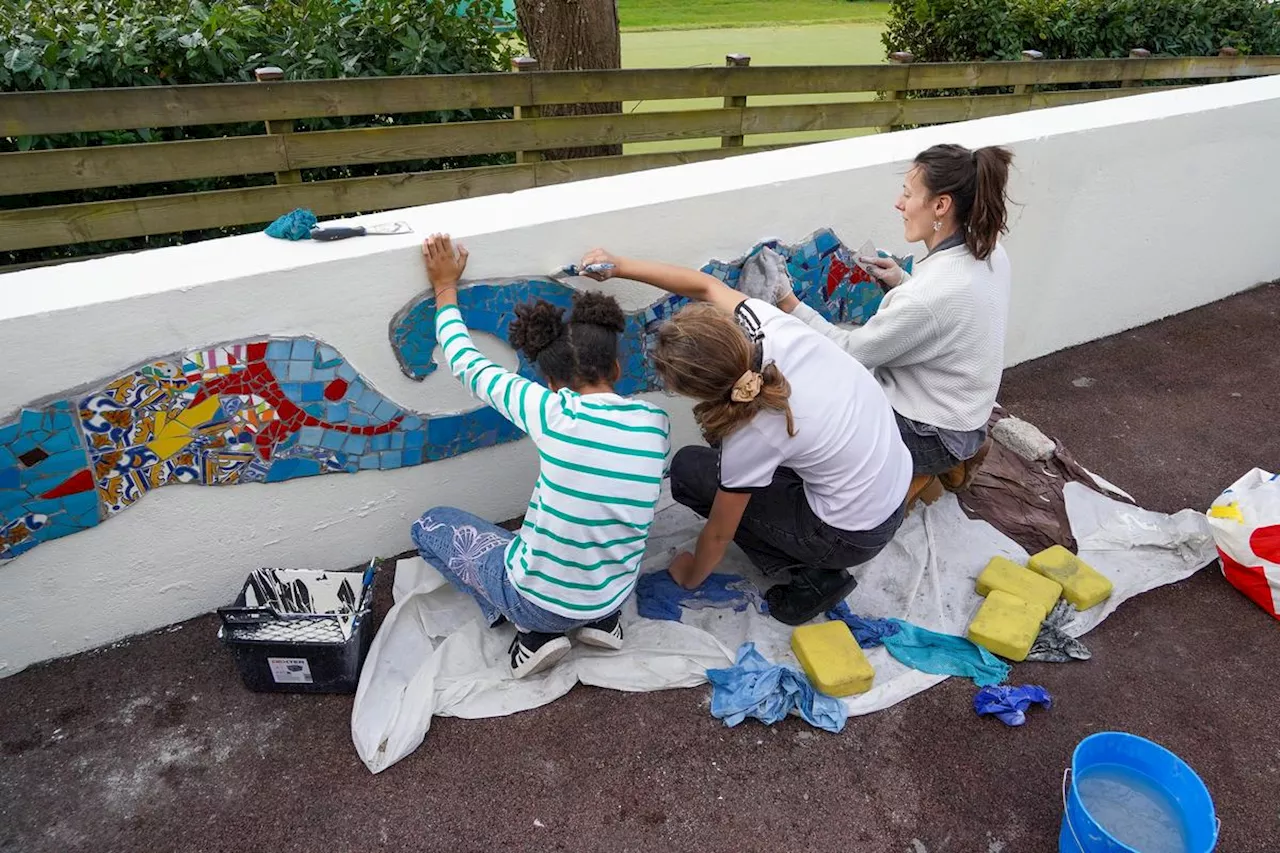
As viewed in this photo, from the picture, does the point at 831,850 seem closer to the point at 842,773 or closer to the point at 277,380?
the point at 842,773

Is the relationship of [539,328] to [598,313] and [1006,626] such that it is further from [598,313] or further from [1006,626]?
[1006,626]

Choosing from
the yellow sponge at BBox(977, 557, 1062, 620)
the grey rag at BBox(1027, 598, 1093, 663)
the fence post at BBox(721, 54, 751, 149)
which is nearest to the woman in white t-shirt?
the yellow sponge at BBox(977, 557, 1062, 620)

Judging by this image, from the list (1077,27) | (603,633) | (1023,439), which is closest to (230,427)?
(603,633)

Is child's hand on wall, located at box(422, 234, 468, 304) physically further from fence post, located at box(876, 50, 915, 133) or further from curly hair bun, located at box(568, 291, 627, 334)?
fence post, located at box(876, 50, 915, 133)

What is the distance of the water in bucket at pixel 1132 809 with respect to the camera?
2.03m

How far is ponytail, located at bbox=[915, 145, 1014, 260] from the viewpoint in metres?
2.60

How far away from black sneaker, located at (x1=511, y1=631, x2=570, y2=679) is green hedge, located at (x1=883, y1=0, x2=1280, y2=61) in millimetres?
7022

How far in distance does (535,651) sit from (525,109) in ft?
11.5

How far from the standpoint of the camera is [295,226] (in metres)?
2.52

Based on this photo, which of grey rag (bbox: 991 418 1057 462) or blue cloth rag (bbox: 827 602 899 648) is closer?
blue cloth rag (bbox: 827 602 899 648)

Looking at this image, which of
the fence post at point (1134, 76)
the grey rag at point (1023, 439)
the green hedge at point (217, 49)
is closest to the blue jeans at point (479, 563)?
the grey rag at point (1023, 439)

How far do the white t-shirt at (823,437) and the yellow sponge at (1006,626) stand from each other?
521 mm

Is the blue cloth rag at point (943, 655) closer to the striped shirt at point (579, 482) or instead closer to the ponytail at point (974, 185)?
the striped shirt at point (579, 482)

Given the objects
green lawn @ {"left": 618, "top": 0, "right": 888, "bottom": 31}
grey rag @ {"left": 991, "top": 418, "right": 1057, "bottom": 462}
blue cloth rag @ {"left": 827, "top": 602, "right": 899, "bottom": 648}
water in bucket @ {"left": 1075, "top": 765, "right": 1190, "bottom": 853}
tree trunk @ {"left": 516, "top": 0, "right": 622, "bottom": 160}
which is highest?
green lawn @ {"left": 618, "top": 0, "right": 888, "bottom": 31}
